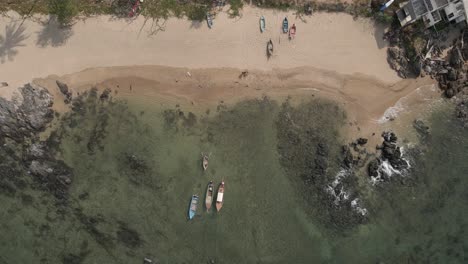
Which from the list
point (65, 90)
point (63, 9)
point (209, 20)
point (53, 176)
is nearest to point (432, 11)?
→ point (209, 20)

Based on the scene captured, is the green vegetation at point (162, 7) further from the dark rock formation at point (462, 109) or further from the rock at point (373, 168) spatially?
the rock at point (373, 168)

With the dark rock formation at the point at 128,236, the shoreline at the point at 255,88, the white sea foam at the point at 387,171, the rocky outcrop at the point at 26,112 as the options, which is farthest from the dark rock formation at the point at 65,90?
the white sea foam at the point at 387,171

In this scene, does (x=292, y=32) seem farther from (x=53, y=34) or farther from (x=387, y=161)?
(x=53, y=34)

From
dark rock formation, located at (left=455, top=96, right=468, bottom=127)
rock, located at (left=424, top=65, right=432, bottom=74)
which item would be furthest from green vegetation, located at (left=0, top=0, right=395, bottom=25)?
dark rock formation, located at (left=455, top=96, right=468, bottom=127)

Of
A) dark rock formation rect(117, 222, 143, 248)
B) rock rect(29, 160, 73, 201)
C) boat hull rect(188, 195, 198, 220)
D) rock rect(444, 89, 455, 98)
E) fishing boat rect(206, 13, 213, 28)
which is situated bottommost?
dark rock formation rect(117, 222, 143, 248)

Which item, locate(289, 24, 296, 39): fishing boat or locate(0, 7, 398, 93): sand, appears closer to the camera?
locate(0, 7, 398, 93): sand

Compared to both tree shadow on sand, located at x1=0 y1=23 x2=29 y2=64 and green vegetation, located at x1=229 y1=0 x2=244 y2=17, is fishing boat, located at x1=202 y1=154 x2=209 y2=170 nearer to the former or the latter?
green vegetation, located at x1=229 y1=0 x2=244 y2=17
